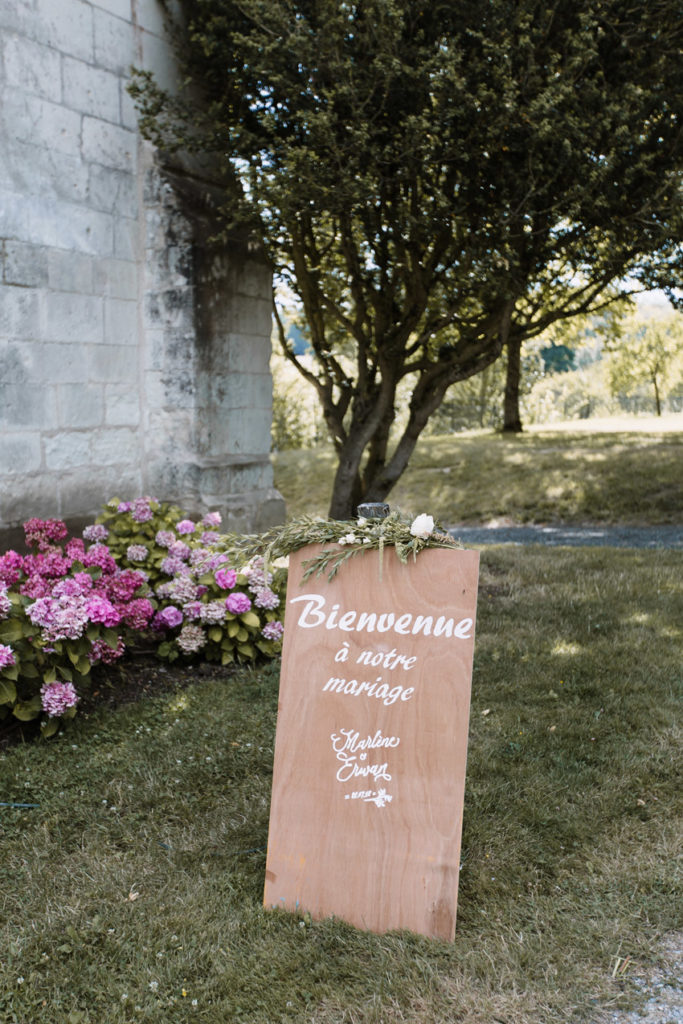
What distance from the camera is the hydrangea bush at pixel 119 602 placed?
11.9 feet

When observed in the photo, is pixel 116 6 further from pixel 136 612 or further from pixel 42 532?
pixel 136 612

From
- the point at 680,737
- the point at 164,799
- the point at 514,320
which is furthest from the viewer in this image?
the point at 514,320

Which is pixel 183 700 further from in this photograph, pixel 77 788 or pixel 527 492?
pixel 527 492

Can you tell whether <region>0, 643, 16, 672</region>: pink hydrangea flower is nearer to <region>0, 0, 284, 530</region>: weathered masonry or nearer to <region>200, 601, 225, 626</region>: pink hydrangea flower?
<region>200, 601, 225, 626</region>: pink hydrangea flower

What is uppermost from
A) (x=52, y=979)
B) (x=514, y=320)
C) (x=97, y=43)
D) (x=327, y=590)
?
(x=97, y=43)

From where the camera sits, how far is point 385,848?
2.40 m

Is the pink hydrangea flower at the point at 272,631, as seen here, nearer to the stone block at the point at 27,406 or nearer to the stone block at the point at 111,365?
the stone block at the point at 27,406

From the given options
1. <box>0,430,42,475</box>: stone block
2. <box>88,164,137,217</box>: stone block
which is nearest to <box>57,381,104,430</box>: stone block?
<box>0,430,42,475</box>: stone block

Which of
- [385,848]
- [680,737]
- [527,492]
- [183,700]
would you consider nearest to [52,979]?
[385,848]

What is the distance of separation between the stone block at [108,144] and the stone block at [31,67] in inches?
11.5

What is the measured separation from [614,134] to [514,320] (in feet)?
8.10

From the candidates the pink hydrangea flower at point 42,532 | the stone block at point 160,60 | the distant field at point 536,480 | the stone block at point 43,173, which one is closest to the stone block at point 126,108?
the stone block at point 160,60

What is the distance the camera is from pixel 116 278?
5578 millimetres

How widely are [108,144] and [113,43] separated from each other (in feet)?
2.17
